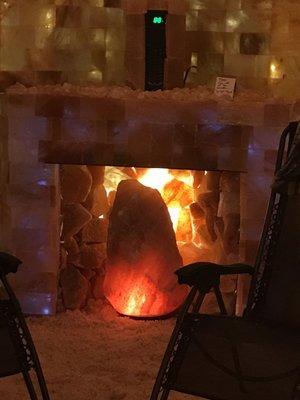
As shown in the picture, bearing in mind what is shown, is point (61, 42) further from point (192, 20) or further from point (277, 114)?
point (277, 114)

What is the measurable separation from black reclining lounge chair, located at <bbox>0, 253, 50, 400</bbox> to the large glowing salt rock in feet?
6.37

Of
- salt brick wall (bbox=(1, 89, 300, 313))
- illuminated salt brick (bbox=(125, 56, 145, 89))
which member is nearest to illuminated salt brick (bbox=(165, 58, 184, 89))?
illuminated salt brick (bbox=(125, 56, 145, 89))

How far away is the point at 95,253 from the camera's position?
495 centimetres

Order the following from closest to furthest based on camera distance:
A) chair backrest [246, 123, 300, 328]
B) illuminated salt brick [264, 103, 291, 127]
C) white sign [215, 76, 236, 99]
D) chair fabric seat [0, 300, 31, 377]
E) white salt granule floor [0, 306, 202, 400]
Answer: chair fabric seat [0, 300, 31, 377] < chair backrest [246, 123, 300, 328] < white salt granule floor [0, 306, 202, 400] < illuminated salt brick [264, 103, 291, 127] < white sign [215, 76, 236, 99]

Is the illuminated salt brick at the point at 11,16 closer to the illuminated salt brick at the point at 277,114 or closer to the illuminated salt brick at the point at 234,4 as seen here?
the illuminated salt brick at the point at 234,4

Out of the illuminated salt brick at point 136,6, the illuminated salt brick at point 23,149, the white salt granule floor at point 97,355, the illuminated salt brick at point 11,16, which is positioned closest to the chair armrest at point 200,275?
the white salt granule floor at point 97,355

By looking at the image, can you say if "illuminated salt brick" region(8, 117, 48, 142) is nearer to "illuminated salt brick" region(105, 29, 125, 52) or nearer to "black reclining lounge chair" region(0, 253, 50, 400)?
"illuminated salt brick" region(105, 29, 125, 52)

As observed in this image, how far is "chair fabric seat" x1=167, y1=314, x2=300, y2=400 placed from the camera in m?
2.21

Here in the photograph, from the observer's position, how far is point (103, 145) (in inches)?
167

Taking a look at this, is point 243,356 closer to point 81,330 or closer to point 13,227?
point 81,330

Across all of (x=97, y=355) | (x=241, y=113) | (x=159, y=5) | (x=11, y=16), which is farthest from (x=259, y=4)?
(x=97, y=355)

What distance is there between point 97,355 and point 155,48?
2.21m

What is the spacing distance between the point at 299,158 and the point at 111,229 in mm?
2192

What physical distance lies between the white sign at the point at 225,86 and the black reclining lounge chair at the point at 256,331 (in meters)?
1.21
